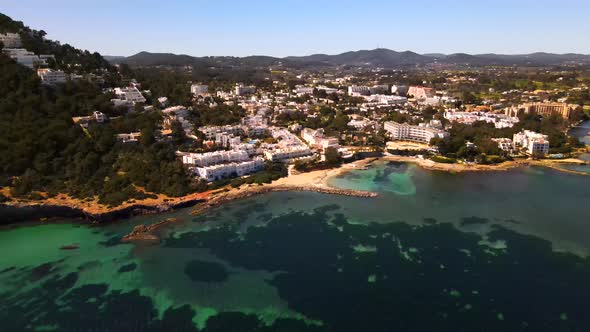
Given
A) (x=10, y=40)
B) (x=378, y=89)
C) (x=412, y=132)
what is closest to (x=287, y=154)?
(x=412, y=132)

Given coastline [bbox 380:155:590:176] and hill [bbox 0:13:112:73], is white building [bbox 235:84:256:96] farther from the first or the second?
coastline [bbox 380:155:590:176]

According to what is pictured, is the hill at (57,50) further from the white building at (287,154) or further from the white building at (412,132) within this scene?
the white building at (412,132)

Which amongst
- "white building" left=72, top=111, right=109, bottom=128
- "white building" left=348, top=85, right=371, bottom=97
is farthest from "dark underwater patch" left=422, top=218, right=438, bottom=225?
"white building" left=348, top=85, right=371, bottom=97

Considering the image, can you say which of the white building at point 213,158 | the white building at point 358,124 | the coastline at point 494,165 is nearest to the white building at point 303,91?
the white building at point 358,124

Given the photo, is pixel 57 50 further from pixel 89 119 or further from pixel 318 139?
pixel 318 139

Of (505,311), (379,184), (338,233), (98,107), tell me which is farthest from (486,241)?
(98,107)
